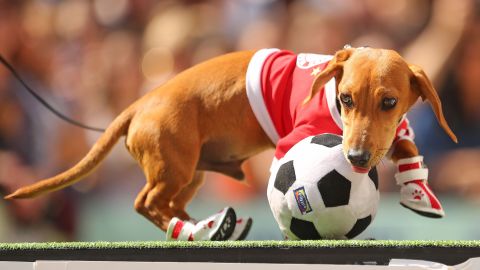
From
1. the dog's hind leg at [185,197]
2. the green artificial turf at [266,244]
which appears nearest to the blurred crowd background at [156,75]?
the dog's hind leg at [185,197]

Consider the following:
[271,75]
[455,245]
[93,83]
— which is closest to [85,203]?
[93,83]

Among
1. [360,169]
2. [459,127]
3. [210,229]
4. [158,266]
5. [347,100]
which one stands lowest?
[459,127]

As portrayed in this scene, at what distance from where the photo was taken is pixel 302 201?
198 cm

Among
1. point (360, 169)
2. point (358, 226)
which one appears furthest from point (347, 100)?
point (358, 226)

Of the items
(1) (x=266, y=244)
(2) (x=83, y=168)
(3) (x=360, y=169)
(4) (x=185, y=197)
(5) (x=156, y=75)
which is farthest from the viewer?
(5) (x=156, y=75)

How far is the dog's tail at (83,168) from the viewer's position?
A: 2.45m

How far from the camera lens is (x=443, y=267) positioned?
5.48 ft

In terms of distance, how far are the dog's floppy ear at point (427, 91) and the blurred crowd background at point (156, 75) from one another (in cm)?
124

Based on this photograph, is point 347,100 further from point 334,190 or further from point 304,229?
point 304,229

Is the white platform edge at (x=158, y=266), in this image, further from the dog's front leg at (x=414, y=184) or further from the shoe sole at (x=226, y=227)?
the dog's front leg at (x=414, y=184)

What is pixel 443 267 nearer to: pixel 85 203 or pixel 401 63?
pixel 401 63

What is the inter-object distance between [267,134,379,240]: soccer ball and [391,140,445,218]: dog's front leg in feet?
0.59

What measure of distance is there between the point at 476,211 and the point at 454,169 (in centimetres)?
20

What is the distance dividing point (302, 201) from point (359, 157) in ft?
0.67
